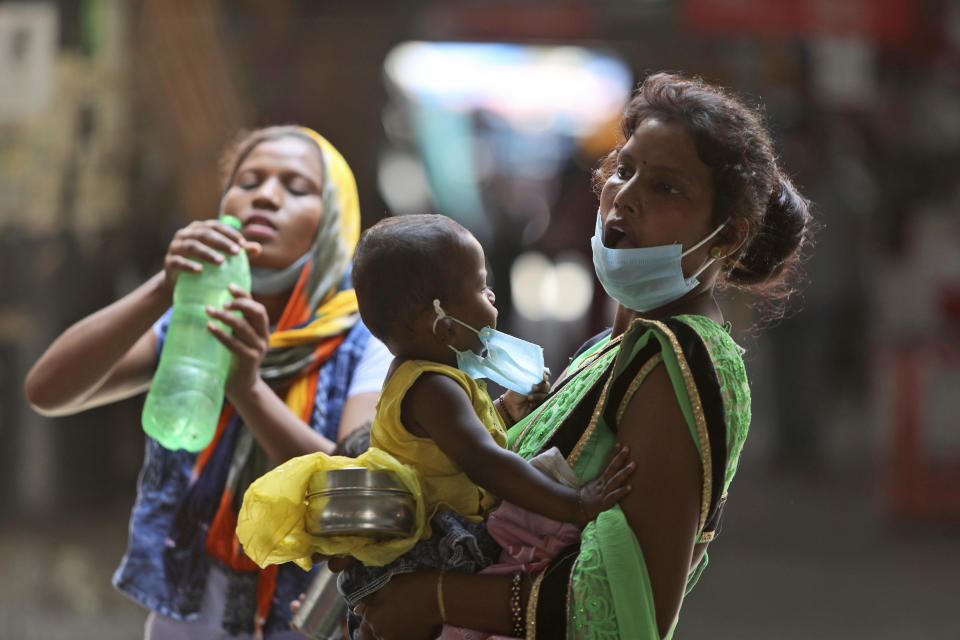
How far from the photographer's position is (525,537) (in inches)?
64.5

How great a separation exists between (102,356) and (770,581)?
15.5 feet

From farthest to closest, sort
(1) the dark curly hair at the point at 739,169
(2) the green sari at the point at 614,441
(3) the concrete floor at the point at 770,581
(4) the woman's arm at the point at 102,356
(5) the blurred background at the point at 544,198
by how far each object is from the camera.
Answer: (5) the blurred background at the point at 544,198, (3) the concrete floor at the point at 770,581, (4) the woman's arm at the point at 102,356, (1) the dark curly hair at the point at 739,169, (2) the green sari at the point at 614,441

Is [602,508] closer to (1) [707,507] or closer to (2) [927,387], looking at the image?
(1) [707,507]

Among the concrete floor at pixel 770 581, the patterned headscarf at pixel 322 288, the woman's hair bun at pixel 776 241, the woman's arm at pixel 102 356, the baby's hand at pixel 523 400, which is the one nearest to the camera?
the woman's hair bun at pixel 776 241

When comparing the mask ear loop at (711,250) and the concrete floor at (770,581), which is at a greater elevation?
the mask ear loop at (711,250)

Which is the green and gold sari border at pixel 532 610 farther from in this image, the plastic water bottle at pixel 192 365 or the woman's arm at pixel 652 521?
the plastic water bottle at pixel 192 365

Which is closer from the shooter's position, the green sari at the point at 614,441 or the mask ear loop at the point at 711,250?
the green sari at the point at 614,441

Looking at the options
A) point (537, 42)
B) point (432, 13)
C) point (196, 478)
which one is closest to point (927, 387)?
point (537, 42)

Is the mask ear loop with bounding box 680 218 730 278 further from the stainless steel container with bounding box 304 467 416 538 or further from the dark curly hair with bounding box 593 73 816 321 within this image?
the stainless steel container with bounding box 304 467 416 538

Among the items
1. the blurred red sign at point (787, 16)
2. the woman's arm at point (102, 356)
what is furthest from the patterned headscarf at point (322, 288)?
the blurred red sign at point (787, 16)

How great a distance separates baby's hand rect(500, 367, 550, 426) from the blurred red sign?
5665 mm

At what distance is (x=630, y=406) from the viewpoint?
162cm

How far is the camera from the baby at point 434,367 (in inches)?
64.1

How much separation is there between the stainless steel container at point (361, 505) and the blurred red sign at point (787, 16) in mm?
6061
